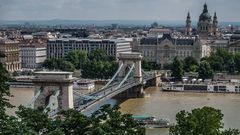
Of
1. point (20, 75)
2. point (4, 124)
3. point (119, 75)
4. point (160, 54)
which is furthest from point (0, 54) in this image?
point (160, 54)

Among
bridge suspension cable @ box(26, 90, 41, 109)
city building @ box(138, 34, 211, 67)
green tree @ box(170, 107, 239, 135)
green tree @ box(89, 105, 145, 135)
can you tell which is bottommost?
city building @ box(138, 34, 211, 67)

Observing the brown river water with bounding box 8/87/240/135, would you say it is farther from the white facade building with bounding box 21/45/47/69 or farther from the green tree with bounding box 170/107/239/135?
the white facade building with bounding box 21/45/47/69

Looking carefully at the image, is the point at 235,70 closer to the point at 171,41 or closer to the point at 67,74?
the point at 171,41

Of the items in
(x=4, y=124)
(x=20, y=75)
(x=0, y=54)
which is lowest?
(x=20, y=75)

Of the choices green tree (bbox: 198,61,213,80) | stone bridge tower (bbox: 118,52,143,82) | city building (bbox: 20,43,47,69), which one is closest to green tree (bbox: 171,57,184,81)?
green tree (bbox: 198,61,213,80)

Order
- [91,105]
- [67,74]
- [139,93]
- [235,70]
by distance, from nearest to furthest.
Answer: [67,74] → [91,105] → [139,93] → [235,70]

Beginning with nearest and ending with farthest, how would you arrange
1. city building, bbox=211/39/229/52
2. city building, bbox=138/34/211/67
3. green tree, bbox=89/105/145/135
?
green tree, bbox=89/105/145/135, city building, bbox=138/34/211/67, city building, bbox=211/39/229/52
